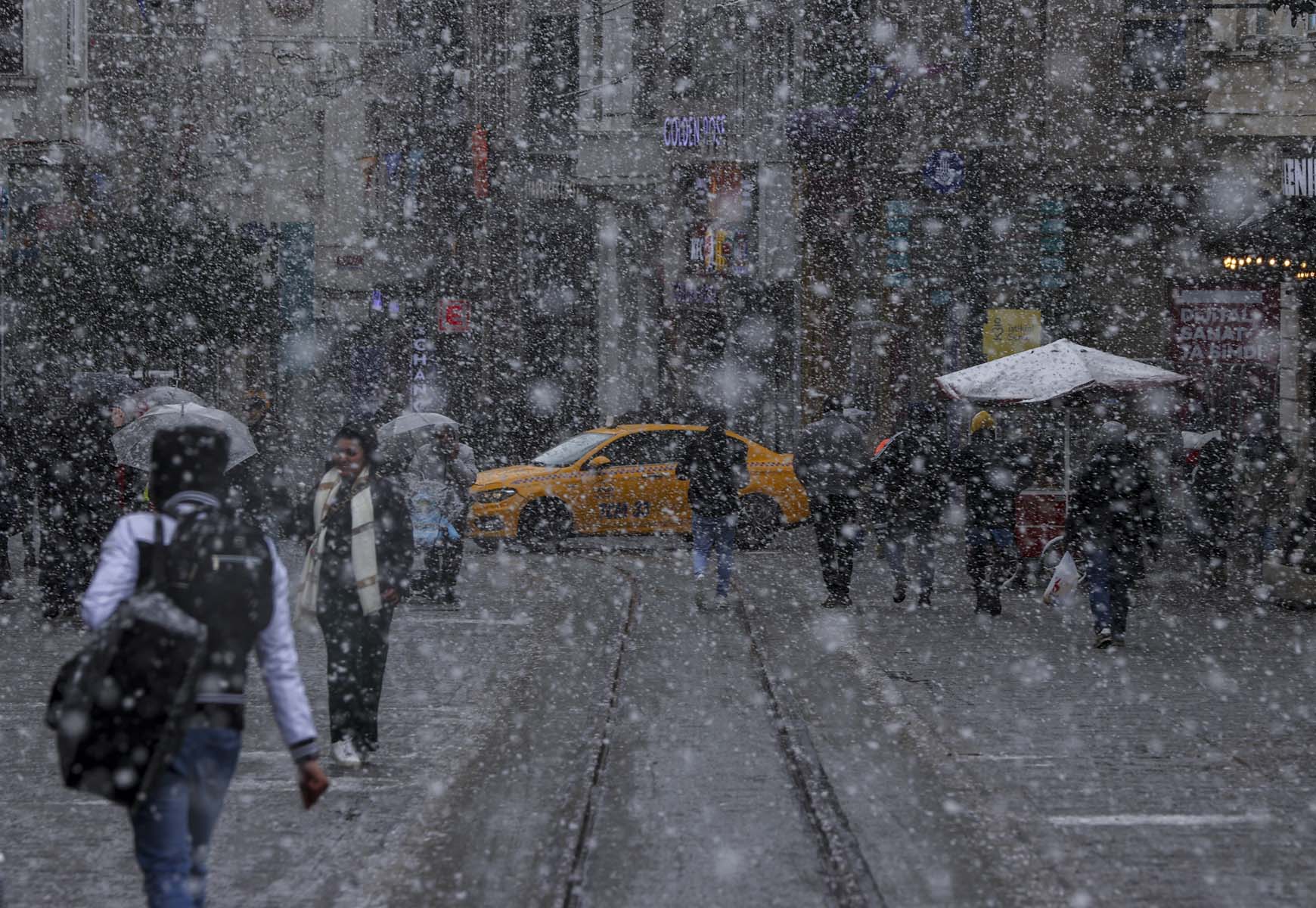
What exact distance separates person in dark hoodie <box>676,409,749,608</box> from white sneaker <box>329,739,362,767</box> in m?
6.53

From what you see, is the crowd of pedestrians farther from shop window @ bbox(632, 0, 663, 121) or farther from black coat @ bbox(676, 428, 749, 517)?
shop window @ bbox(632, 0, 663, 121)

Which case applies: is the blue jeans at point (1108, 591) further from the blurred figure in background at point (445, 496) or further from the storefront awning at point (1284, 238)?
the blurred figure in background at point (445, 496)

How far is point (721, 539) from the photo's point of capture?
44.8ft

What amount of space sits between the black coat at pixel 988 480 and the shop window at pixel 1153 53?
13.4 meters

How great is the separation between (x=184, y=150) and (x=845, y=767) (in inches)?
1150

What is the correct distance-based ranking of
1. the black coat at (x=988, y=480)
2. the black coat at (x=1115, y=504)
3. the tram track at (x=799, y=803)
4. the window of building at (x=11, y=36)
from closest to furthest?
the tram track at (x=799, y=803)
the black coat at (x=1115, y=504)
the black coat at (x=988, y=480)
the window of building at (x=11, y=36)

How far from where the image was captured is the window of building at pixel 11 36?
1014 inches

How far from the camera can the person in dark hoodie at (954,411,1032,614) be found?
12836 mm

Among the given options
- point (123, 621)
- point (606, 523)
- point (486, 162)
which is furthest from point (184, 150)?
point (123, 621)

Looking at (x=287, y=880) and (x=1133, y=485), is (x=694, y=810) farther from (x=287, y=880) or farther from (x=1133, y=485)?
(x=1133, y=485)

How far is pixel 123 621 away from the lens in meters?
3.64

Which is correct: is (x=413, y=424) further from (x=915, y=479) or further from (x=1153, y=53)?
(x=1153, y=53)

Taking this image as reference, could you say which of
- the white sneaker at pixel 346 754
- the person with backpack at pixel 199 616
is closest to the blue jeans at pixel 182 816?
the person with backpack at pixel 199 616

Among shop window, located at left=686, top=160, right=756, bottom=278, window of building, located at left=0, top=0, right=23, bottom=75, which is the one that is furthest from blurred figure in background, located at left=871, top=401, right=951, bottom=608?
window of building, located at left=0, top=0, right=23, bottom=75
